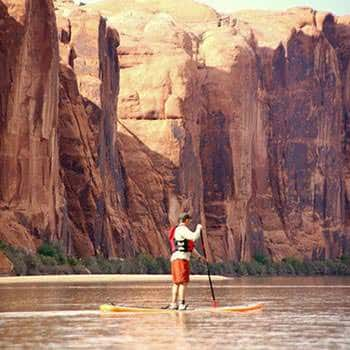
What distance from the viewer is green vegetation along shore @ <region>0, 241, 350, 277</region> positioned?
63938 mm

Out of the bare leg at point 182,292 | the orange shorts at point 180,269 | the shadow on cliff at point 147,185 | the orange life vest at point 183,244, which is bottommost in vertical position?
the bare leg at point 182,292

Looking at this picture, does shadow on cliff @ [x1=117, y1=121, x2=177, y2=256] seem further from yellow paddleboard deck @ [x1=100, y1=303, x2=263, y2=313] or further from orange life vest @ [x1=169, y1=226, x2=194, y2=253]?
orange life vest @ [x1=169, y1=226, x2=194, y2=253]

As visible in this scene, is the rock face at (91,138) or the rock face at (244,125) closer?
the rock face at (91,138)

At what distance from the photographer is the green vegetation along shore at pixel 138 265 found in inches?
2517

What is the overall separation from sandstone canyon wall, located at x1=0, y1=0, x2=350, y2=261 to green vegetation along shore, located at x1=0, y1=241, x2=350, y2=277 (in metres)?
1.48

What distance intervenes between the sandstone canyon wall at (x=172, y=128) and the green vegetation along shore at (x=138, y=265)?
1478 millimetres

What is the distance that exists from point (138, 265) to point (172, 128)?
2102cm

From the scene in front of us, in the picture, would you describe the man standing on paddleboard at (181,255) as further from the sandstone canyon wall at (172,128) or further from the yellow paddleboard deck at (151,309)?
the sandstone canyon wall at (172,128)

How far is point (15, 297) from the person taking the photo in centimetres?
3334

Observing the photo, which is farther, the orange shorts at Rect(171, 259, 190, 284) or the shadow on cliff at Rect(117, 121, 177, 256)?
the shadow on cliff at Rect(117, 121, 177, 256)

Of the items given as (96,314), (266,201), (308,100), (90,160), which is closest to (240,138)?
(266,201)

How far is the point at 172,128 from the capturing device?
334 ft

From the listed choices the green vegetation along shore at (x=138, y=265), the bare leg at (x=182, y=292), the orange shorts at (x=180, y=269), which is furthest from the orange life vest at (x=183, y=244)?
the green vegetation along shore at (x=138, y=265)

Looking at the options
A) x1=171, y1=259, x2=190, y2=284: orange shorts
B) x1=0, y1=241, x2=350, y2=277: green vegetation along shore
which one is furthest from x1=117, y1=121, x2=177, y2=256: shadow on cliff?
x1=171, y1=259, x2=190, y2=284: orange shorts
